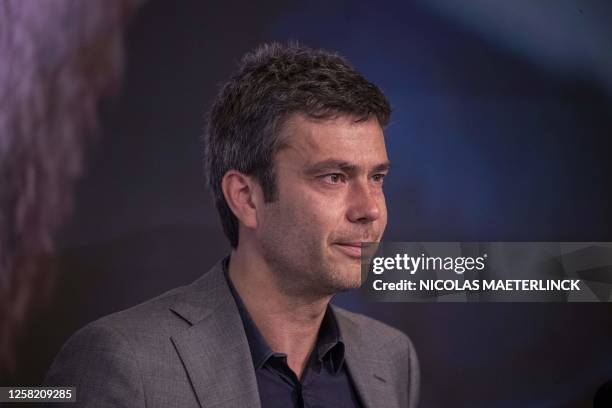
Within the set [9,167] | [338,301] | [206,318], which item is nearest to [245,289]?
[206,318]

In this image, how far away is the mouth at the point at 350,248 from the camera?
1.75 metres

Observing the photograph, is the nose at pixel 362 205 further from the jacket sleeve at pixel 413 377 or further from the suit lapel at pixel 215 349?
→ the jacket sleeve at pixel 413 377

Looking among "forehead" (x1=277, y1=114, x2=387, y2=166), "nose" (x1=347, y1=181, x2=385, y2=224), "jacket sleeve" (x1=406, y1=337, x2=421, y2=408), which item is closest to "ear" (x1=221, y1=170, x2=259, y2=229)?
"forehead" (x1=277, y1=114, x2=387, y2=166)

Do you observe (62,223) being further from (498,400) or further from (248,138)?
(498,400)

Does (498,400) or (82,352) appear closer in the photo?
(82,352)

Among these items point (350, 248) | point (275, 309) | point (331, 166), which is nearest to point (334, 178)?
point (331, 166)

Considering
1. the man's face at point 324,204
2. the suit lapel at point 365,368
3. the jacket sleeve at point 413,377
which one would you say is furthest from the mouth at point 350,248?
the jacket sleeve at point 413,377

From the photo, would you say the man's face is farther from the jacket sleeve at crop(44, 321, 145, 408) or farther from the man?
the jacket sleeve at crop(44, 321, 145, 408)

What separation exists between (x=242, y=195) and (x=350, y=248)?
0.98 ft

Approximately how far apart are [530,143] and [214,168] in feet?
3.24

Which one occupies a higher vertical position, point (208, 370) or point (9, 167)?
point (9, 167)

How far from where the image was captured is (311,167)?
174 centimetres

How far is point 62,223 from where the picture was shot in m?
2.25

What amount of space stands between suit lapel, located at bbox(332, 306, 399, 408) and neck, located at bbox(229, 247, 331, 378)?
14cm
